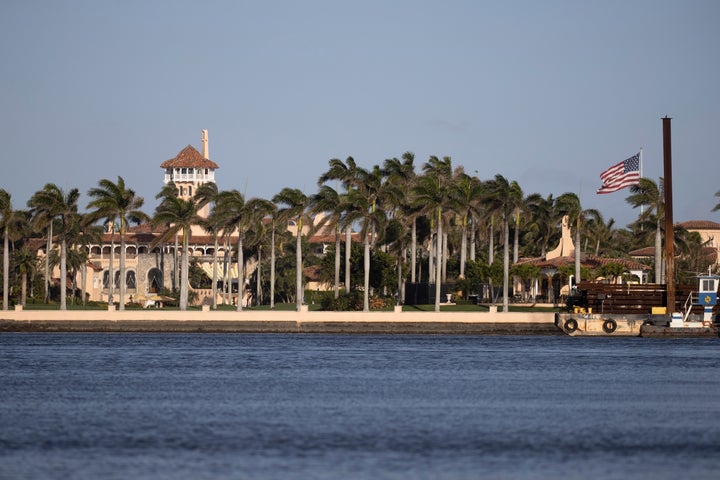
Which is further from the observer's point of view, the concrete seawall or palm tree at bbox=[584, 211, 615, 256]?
palm tree at bbox=[584, 211, 615, 256]

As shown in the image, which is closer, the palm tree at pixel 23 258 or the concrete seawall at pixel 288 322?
the concrete seawall at pixel 288 322

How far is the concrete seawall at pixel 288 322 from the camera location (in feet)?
305

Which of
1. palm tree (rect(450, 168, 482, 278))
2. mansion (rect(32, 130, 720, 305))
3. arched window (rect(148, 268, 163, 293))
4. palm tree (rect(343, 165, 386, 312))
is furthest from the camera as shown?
arched window (rect(148, 268, 163, 293))

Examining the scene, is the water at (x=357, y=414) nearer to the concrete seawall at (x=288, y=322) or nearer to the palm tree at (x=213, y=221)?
the concrete seawall at (x=288, y=322)

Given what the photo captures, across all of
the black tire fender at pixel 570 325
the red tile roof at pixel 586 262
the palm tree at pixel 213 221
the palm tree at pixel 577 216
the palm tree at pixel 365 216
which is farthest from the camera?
the red tile roof at pixel 586 262

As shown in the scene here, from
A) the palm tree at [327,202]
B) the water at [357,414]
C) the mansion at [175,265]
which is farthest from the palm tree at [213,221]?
the water at [357,414]

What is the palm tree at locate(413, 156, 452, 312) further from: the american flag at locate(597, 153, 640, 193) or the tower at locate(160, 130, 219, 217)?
the tower at locate(160, 130, 219, 217)

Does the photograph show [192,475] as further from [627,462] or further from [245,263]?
[245,263]

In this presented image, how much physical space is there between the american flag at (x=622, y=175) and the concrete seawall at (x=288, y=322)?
12575 millimetres

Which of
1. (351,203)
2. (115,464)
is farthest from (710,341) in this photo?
(115,464)

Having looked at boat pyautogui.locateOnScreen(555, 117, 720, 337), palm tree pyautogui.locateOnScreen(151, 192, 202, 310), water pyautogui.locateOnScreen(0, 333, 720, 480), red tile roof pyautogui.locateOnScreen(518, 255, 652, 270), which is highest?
palm tree pyautogui.locateOnScreen(151, 192, 202, 310)

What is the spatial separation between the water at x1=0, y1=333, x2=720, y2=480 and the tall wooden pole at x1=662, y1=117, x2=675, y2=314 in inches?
489

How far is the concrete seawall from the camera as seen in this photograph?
305 feet

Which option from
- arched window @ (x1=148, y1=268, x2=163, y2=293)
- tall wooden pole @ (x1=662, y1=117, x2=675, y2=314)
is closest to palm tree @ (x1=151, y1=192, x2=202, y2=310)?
tall wooden pole @ (x1=662, y1=117, x2=675, y2=314)
